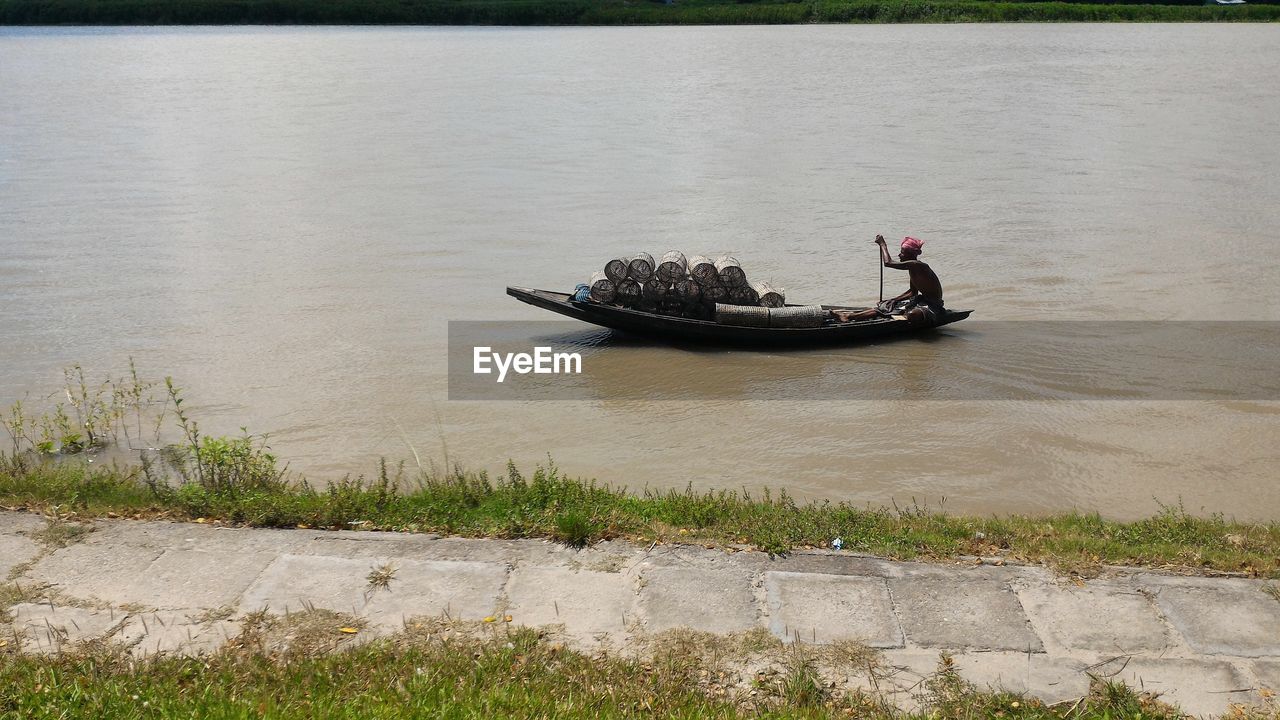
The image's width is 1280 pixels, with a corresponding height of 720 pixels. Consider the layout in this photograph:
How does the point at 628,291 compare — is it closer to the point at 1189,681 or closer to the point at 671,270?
the point at 671,270

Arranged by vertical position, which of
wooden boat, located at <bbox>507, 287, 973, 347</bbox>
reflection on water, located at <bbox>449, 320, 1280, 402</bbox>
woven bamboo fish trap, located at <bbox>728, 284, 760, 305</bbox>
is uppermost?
woven bamboo fish trap, located at <bbox>728, 284, 760, 305</bbox>

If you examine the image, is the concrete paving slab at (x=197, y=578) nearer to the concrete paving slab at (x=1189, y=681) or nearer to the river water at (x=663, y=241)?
the river water at (x=663, y=241)

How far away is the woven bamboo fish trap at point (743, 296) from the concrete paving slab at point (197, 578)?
6.97 meters

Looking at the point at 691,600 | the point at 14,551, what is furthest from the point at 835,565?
the point at 14,551

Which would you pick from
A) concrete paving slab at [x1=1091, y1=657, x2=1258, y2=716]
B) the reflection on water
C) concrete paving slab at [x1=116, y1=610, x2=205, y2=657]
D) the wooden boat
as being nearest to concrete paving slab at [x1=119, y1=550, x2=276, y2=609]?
concrete paving slab at [x1=116, y1=610, x2=205, y2=657]

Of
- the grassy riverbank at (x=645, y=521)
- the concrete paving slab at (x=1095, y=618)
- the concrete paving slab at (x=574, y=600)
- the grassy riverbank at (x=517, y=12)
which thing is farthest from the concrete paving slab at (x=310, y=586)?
the grassy riverbank at (x=517, y=12)

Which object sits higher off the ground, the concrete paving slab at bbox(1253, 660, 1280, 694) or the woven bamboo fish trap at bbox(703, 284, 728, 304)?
the woven bamboo fish trap at bbox(703, 284, 728, 304)

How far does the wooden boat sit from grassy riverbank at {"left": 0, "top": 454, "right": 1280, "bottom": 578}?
15.3 feet

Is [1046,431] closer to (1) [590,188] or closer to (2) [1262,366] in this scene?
(2) [1262,366]

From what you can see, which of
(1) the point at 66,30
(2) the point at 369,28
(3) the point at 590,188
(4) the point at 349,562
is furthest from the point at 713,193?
(1) the point at 66,30

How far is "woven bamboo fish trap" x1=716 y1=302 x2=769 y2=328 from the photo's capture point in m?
12.0

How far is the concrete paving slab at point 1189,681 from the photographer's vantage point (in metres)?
4.86

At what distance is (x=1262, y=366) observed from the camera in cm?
1221

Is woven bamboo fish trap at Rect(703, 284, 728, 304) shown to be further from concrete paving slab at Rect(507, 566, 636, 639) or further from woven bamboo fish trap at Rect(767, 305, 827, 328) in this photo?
concrete paving slab at Rect(507, 566, 636, 639)
